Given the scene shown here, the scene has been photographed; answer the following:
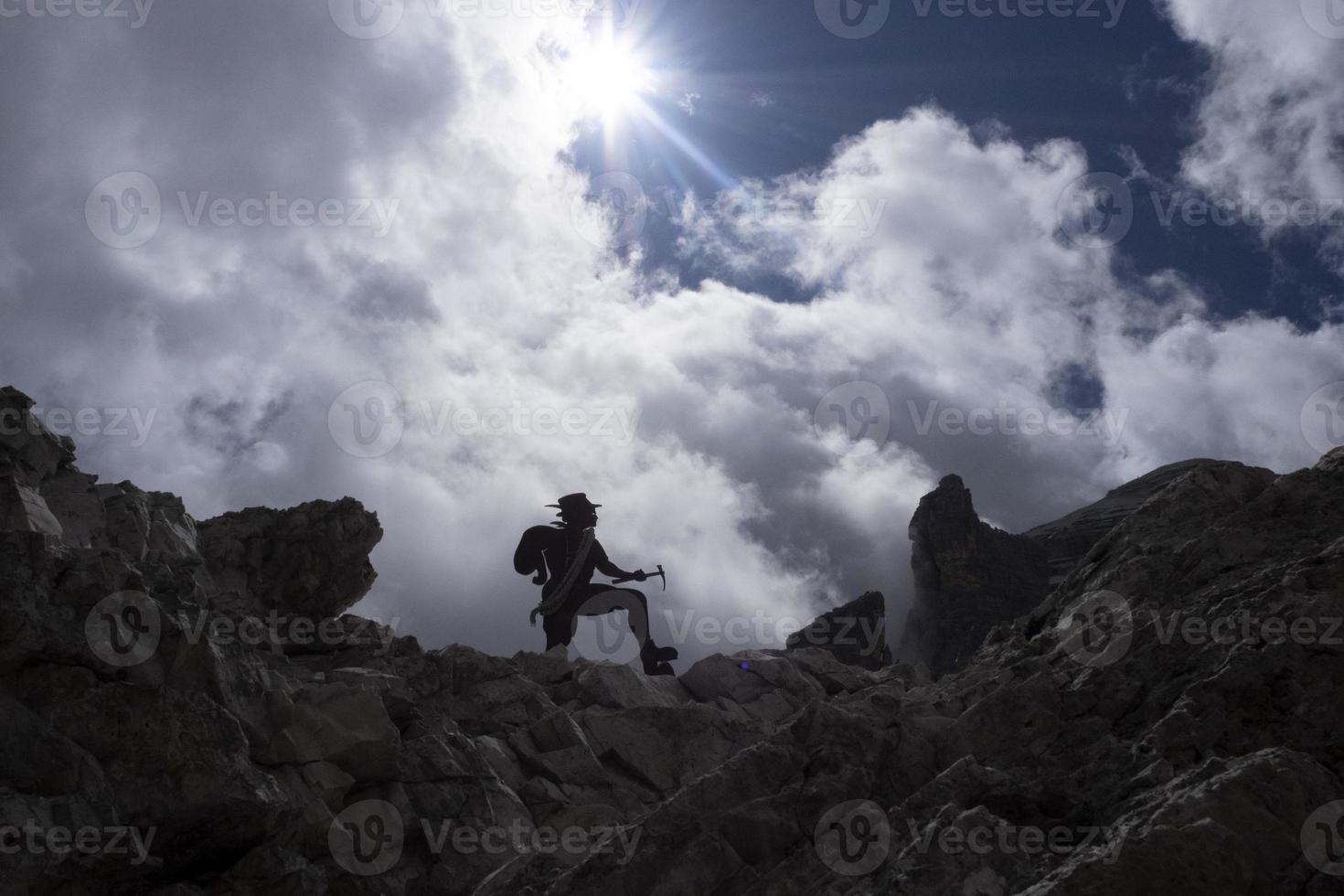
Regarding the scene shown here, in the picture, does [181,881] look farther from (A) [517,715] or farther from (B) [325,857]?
(A) [517,715]

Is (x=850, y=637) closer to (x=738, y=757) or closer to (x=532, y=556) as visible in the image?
(x=532, y=556)

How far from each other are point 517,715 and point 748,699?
5460 millimetres

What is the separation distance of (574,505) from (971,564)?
28.7m

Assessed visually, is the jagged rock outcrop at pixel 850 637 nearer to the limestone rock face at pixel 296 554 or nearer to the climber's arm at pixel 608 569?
the climber's arm at pixel 608 569

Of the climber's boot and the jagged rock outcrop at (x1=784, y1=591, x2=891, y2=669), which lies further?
the jagged rock outcrop at (x1=784, y1=591, x2=891, y2=669)

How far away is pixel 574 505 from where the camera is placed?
94.1 feet

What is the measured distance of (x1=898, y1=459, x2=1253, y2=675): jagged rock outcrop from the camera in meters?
48.1

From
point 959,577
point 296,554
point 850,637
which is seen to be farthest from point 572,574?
point 959,577

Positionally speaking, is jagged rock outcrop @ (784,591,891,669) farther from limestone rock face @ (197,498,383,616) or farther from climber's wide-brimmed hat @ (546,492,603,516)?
limestone rock face @ (197,498,383,616)

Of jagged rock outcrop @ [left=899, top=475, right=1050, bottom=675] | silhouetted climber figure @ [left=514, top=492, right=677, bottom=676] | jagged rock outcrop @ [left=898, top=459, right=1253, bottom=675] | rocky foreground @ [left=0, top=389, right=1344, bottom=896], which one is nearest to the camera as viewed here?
rocky foreground @ [left=0, top=389, right=1344, bottom=896]

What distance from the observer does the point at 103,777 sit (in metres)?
10.9

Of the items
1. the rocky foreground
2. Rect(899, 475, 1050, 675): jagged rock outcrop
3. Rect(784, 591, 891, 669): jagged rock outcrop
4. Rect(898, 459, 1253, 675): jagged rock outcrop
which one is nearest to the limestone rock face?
the rocky foreground

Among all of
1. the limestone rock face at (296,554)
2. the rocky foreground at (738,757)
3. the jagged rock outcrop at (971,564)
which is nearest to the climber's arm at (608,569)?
the limestone rock face at (296,554)

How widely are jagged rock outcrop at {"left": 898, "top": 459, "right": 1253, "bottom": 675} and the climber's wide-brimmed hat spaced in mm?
22742
